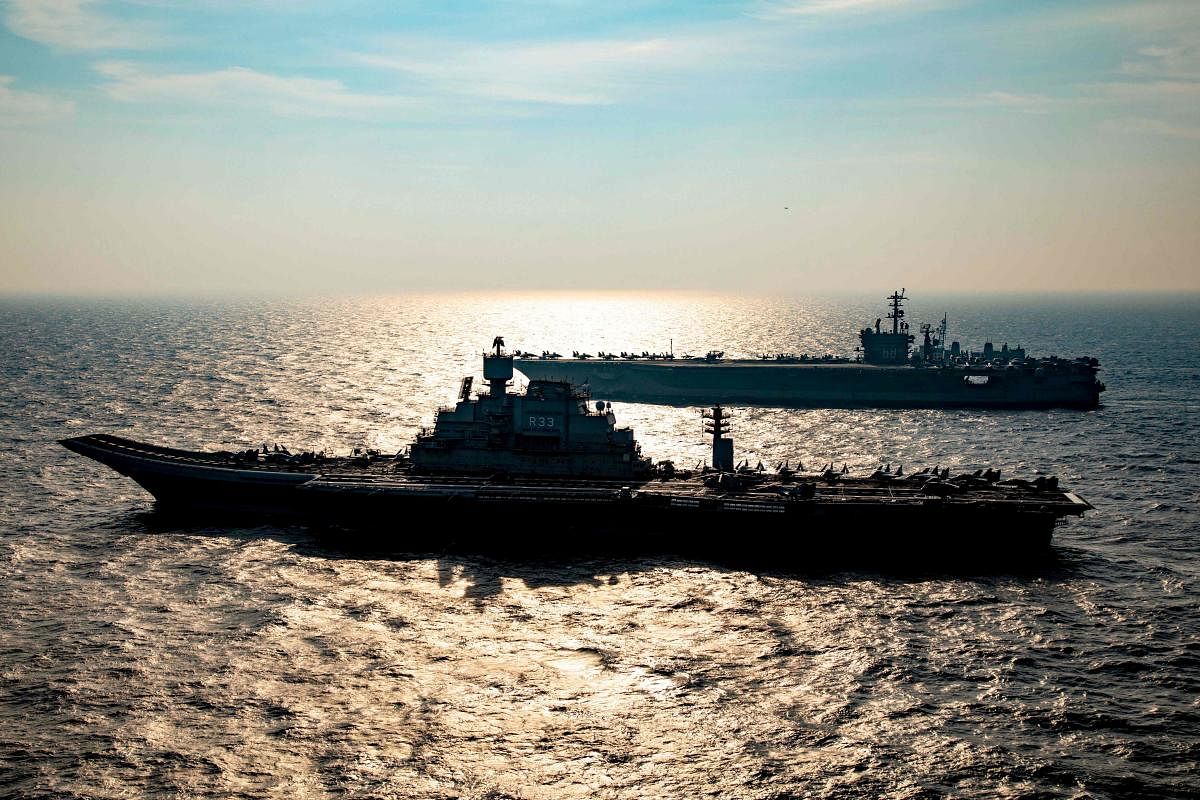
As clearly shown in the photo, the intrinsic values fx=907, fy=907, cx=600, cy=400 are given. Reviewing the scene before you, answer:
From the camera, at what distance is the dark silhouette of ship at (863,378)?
9675 centimetres

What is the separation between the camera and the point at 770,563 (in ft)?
144

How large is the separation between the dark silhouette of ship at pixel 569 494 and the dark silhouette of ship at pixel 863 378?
51.2 m

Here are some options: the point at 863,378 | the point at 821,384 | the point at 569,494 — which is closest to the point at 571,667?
the point at 569,494

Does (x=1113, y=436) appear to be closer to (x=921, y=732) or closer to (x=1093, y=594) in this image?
(x=1093, y=594)

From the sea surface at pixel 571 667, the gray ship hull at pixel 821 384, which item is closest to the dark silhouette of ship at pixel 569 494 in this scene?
the sea surface at pixel 571 667

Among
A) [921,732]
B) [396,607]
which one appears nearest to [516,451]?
[396,607]

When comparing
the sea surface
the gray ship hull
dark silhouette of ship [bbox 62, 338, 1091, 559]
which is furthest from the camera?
the gray ship hull

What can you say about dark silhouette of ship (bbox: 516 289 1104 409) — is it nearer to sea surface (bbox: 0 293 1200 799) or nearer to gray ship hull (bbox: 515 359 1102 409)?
gray ship hull (bbox: 515 359 1102 409)

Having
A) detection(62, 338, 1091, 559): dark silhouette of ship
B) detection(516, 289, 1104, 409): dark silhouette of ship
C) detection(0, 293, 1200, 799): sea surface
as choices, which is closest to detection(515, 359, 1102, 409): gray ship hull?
detection(516, 289, 1104, 409): dark silhouette of ship

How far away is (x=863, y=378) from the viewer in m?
102

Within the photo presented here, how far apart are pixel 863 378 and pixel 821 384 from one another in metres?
4.73

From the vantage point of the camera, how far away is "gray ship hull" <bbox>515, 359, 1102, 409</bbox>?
3802 inches

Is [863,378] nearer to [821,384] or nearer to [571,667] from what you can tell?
[821,384]

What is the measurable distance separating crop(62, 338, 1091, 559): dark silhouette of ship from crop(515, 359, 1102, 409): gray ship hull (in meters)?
43.7
